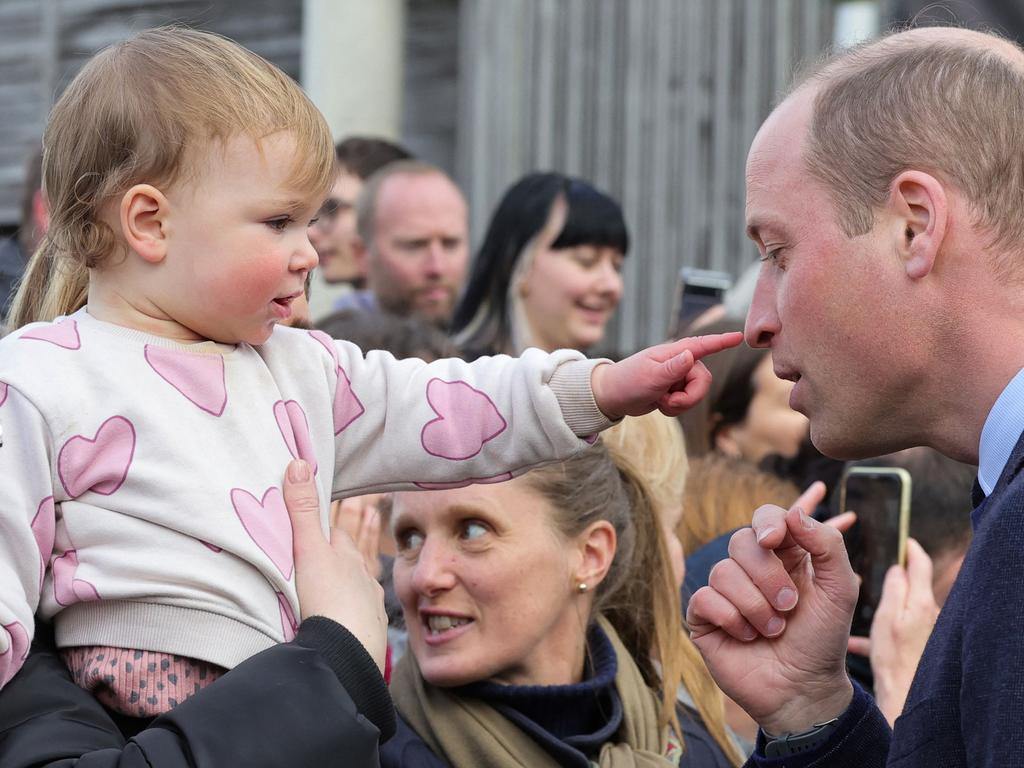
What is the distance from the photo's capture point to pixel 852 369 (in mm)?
1996

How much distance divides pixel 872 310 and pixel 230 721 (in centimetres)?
93

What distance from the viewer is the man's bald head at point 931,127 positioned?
6.17 ft

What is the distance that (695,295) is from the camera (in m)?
4.72

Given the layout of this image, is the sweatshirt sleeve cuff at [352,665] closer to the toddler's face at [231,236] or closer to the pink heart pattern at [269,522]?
the pink heart pattern at [269,522]

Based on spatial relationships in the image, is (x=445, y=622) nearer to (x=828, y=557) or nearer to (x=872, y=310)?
(x=828, y=557)

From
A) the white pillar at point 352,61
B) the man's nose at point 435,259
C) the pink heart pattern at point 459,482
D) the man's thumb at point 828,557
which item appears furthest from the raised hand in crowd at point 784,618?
the white pillar at point 352,61

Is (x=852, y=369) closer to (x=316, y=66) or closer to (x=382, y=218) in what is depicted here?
(x=382, y=218)

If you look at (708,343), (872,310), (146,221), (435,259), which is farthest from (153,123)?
(435,259)

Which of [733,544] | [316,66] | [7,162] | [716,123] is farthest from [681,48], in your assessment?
[733,544]

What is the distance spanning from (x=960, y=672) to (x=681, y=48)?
576 centimetres

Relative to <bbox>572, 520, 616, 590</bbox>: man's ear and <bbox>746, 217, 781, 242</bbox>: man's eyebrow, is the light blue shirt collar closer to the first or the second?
<bbox>746, 217, 781, 242</bbox>: man's eyebrow

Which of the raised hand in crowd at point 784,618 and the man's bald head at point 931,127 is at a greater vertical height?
the man's bald head at point 931,127

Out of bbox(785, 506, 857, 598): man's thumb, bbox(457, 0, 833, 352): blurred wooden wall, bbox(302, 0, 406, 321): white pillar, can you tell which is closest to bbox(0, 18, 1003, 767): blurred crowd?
bbox(785, 506, 857, 598): man's thumb

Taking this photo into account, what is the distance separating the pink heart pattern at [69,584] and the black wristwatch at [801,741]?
939mm
